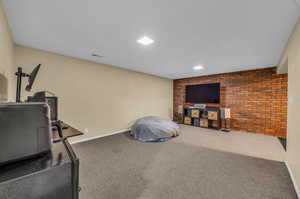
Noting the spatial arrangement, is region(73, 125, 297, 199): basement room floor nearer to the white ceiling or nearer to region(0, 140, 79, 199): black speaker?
region(0, 140, 79, 199): black speaker

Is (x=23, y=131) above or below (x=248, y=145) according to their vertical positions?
above

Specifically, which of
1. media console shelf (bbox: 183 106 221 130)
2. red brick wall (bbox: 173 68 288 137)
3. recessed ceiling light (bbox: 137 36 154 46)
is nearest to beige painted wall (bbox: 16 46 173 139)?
media console shelf (bbox: 183 106 221 130)

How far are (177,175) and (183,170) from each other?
0.19 meters

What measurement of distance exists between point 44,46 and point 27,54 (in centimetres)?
Result: 44

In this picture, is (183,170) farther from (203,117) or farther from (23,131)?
(203,117)

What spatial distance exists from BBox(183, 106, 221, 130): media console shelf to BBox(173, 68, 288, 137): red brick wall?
492 mm

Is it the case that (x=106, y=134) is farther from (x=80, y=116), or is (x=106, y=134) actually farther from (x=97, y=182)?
(x=97, y=182)

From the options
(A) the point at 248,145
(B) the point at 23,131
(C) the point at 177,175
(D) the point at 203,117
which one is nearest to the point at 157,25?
(B) the point at 23,131

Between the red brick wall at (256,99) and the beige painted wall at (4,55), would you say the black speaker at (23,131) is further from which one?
the red brick wall at (256,99)

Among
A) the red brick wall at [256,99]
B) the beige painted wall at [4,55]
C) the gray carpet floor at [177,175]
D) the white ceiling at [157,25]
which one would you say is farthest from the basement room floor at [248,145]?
the beige painted wall at [4,55]

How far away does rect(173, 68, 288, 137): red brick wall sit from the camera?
401cm

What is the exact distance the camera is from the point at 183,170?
2186 mm

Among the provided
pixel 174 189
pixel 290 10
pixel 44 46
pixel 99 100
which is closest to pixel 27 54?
pixel 44 46

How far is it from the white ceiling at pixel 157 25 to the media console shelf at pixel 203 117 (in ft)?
8.84
